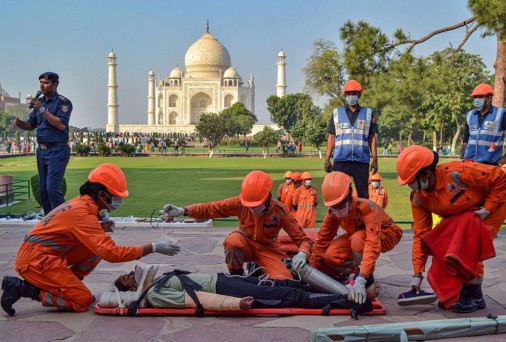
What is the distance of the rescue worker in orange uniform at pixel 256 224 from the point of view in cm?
370

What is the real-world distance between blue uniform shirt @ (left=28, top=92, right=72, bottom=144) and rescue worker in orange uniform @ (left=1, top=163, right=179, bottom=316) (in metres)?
1.98

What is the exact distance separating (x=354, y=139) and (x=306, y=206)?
1.71 meters

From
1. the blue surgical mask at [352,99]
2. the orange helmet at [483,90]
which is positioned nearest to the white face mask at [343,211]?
the blue surgical mask at [352,99]

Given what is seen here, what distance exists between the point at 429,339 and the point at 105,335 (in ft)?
4.89

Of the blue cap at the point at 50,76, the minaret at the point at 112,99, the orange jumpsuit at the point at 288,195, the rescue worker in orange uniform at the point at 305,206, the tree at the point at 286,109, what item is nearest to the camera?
the blue cap at the point at 50,76

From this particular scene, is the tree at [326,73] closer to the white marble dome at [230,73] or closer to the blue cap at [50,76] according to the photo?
the blue cap at [50,76]

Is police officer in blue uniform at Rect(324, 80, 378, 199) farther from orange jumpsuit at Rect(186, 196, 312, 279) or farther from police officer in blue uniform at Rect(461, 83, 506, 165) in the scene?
orange jumpsuit at Rect(186, 196, 312, 279)

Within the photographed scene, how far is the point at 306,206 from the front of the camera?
265 inches

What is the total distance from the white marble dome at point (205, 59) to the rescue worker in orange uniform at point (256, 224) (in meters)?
72.4

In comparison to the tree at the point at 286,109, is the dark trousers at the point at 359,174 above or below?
below

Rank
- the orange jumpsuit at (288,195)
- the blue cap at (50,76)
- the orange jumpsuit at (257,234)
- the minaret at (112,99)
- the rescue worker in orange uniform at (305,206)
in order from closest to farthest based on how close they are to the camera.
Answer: the orange jumpsuit at (257,234)
the blue cap at (50,76)
the rescue worker in orange uniform at (305,206)
the orange jumpsuit at (288,195)
the minaret at (112,99)

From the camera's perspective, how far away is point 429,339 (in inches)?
112

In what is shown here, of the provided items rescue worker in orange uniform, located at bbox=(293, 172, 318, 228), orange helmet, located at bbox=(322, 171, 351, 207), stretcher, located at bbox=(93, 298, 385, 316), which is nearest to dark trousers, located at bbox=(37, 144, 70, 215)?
stretcher, located at bbox=(93, 298, 385, 316)

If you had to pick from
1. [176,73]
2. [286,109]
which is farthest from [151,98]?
[286,109]
